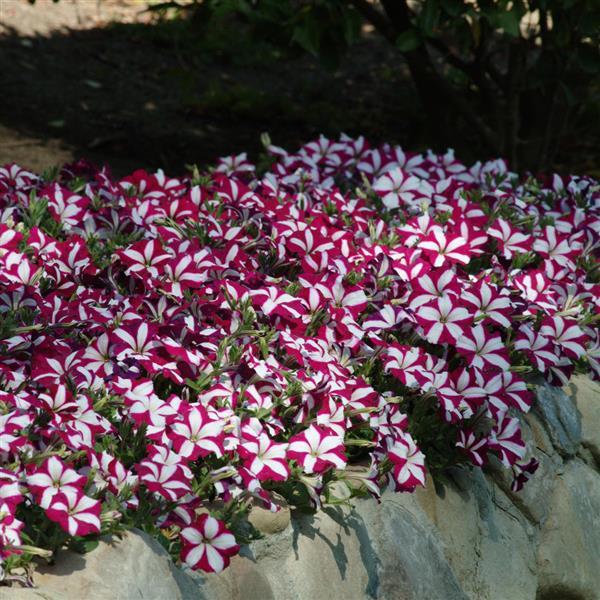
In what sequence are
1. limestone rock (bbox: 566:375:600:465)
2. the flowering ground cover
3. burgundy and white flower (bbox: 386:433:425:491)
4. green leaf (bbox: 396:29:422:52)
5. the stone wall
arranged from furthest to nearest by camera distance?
1. green leaf (bbox: 396:29:422:52)
2. limestone rock (bbox: 566:375:600:465)
3. burgundy and white flower (bbox: 386:433:425:491)
4. the flowering ground cover
5. the stone wall

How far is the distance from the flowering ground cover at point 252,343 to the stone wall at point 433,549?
A: 0.07m

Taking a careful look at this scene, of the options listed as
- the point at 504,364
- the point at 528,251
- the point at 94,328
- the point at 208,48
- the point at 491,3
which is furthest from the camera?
the point at 208,48

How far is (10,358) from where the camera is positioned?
7.87ft

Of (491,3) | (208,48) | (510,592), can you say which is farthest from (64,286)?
(208,48)

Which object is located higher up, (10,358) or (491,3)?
(491,3)

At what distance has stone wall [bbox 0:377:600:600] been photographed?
75.6 inches

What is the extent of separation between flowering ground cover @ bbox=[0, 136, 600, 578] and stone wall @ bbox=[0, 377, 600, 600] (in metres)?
0.07

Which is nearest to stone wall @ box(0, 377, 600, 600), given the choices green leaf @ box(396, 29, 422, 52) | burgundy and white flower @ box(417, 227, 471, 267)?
burgundy and white flower @ box(417, 227, 471, 267)

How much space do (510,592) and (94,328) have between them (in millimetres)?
1423

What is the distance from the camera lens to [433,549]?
253 centimetres

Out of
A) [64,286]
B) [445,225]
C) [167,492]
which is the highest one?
[445,225]

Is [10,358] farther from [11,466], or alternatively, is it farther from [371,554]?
[371,554]

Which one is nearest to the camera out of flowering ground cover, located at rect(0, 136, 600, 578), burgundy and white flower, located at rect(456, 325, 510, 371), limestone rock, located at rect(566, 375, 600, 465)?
flowering ground cover, located at rect(0, 136, 600, 578)

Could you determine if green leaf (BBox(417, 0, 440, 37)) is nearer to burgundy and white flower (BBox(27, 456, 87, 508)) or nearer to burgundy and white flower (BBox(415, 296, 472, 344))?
burgundy and white flower (BBox(415, 296, 472, 344))
